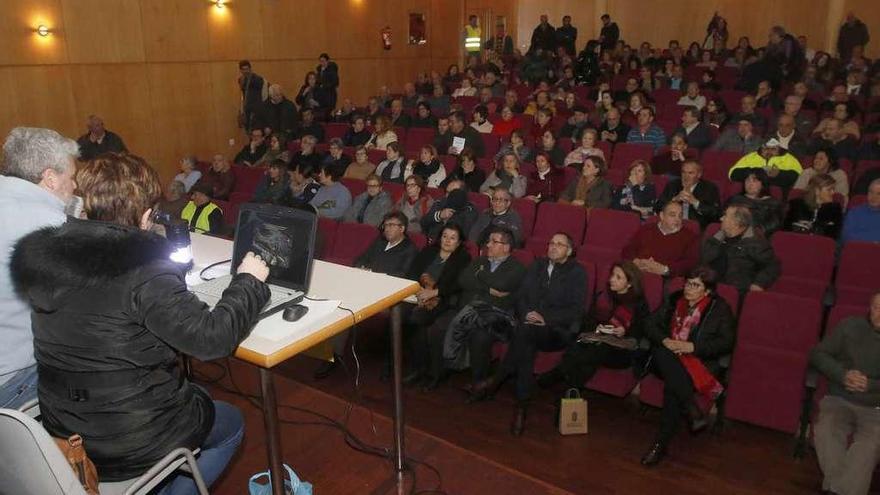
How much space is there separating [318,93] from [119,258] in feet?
29.6

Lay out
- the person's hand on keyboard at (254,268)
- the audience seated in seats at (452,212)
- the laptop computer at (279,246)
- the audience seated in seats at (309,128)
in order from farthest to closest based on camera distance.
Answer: the audience seated in seats at (309,128) < the audience seated in seats at (452,212) < the laptop computer at (279,246) < the person's hand on keyboard at (254,268)

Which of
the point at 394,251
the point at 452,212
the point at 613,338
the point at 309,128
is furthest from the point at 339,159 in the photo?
the point at 613,338

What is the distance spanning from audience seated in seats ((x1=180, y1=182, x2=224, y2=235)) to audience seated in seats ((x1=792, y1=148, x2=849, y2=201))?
16.8ft

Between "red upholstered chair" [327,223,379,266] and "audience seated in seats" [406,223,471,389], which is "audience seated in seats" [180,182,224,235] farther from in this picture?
"audience seated in seats" [406,223,471,389]

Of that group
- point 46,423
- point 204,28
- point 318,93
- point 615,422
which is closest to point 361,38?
point 318,93

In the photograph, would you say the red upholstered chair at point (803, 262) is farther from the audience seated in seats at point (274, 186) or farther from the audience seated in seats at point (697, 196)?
the audience seated in seats at point (274, 186)

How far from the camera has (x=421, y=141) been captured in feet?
28.1

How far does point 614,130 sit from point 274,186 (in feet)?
12.8

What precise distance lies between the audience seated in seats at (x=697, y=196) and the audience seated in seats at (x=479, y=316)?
1.75 metres

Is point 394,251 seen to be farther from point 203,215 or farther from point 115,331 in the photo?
point 115,331

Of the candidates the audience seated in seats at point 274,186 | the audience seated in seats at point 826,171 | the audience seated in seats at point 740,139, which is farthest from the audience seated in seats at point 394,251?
the audience seated in seats at point 740,139

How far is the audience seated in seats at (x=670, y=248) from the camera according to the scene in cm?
450

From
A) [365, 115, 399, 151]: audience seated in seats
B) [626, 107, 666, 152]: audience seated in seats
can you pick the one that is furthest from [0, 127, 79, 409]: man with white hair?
[365, 115, 399, 151]: audience seated in seats

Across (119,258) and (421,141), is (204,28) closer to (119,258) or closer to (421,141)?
(421,141)
